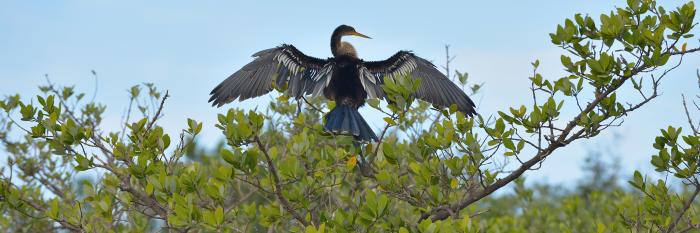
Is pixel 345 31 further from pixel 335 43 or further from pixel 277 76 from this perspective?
pixel 277 76

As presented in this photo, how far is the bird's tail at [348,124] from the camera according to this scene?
5.09 meters

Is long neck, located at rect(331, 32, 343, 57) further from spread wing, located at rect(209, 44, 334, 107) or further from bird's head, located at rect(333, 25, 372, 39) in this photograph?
spread wing, located at rect(209, 44, 334, 107)

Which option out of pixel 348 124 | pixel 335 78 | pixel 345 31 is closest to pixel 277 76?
pixel 335 78

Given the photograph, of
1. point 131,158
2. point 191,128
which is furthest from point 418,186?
point 131,158

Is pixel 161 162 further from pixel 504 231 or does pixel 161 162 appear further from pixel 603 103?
pixel 504 231

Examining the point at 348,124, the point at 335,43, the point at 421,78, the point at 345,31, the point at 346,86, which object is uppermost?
the point at 345,31

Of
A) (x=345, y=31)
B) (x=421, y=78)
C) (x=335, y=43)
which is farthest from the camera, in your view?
(x=345, y=31)

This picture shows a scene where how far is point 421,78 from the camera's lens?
5984 millimetres

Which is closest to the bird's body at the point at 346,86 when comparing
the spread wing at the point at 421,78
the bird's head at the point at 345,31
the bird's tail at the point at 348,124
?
the spread wing at the point at 421,78

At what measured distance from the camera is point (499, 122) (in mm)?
3973

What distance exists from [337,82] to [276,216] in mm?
2228

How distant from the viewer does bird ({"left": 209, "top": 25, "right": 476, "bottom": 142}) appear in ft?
19.2

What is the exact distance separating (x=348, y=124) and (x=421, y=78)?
3.27 ft

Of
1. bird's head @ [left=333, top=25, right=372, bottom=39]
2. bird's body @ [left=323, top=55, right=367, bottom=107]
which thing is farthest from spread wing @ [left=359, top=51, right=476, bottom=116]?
bird's head @ [left=333, top=25, right=372, bottom=39]
